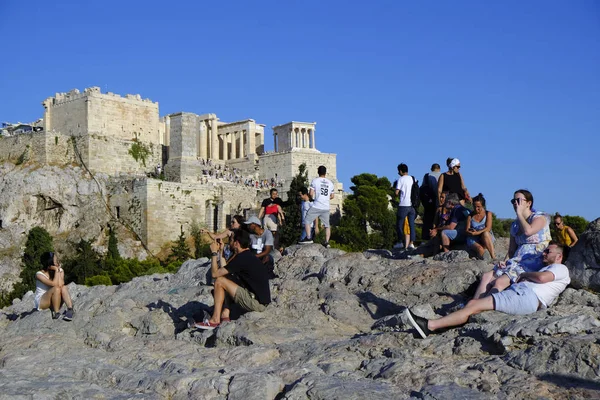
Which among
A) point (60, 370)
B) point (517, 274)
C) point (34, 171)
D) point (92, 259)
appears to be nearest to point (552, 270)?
point (517, 274)

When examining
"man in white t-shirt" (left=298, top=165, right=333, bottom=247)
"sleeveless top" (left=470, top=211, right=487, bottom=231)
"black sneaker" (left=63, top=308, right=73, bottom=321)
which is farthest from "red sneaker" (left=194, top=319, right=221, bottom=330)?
"man in white t-shirt" (left=298, top=165, right=333, bottom=247)

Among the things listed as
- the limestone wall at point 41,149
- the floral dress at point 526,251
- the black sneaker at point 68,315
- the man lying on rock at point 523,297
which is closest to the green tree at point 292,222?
the limestone wall at point 41,149

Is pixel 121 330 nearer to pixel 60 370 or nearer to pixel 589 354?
pixel 60 370

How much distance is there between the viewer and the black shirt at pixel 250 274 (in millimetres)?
10297

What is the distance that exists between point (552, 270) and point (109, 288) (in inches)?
321

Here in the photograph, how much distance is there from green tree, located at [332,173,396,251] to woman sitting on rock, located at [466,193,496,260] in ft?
95.3

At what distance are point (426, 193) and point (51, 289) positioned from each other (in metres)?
5.57

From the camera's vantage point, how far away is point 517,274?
927 cm

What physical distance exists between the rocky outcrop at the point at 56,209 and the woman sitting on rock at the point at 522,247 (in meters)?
37.0

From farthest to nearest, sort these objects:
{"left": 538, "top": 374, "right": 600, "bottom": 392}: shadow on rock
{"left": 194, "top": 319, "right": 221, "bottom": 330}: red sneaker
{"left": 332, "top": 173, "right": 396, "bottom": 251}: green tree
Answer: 1. {"left": 332, "top": 173, "right": 396, "bottom": 251}: green tree
2. {"left": 194, "top": 319, "right": 221, "bottom": 330}: red sneaker
3. {"left": 538, "top": 374, "right": 600, "bottom": 392}: shadow on rock

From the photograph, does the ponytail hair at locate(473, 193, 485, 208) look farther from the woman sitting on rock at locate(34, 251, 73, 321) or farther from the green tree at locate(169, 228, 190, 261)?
the green tree at locate(169, 228, 190, 261)

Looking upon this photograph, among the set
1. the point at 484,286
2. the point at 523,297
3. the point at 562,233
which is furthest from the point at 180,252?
the point at 523,297

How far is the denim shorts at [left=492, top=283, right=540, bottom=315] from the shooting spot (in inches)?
342

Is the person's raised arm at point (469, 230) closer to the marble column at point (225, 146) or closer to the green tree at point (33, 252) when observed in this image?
the green tree at point (33, 252)
